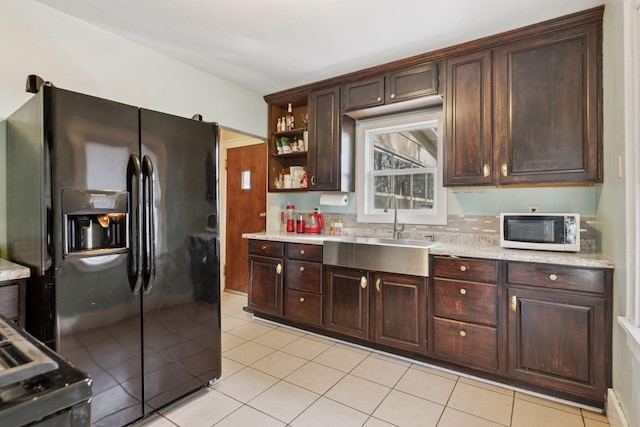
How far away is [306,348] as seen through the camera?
2.74 metres

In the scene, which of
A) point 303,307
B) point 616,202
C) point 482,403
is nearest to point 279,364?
point 303,307

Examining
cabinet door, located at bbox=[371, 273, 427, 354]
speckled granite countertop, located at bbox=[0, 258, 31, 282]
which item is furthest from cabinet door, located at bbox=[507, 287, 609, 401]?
speckled granite countertop, located at bbox=[0, 258, 31, 282]

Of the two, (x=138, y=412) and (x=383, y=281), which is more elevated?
(x=383, y=281)

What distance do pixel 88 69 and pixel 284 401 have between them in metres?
2.62

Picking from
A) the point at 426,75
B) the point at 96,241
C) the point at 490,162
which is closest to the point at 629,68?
the point at 490,162

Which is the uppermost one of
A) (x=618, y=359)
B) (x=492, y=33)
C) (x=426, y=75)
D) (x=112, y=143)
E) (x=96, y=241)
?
(x=492, y=33)

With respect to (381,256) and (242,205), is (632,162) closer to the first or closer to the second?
(381,256)

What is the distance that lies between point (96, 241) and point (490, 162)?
2.60 meters

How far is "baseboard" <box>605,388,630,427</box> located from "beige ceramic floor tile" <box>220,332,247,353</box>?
2513 mm

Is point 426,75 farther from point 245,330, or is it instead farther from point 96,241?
point 245,330

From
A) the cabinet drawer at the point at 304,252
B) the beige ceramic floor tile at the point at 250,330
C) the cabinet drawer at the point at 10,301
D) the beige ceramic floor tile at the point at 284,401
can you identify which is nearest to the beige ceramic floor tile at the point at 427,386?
the beige ceramic floor tile at the point at 284,401

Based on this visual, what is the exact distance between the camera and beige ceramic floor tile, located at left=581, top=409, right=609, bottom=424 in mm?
1824

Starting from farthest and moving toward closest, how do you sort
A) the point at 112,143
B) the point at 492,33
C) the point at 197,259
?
the point at 492,33, the point at 197,259, the point at 112,143

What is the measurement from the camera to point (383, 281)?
2.58 metres
